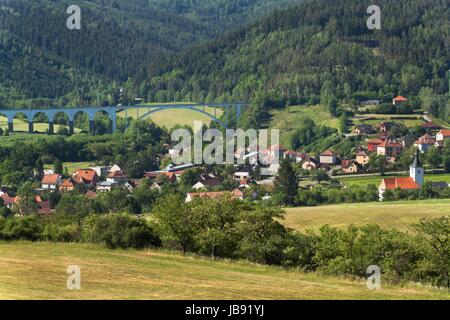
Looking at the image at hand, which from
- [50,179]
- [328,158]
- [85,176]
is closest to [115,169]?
[85,176]

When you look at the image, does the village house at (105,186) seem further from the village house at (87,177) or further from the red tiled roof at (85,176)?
the red tiled roof at (85,176)

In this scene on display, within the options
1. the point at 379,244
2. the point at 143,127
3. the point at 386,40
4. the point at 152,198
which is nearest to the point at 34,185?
the point at 152,198

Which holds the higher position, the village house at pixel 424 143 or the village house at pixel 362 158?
the village house at pixel 424 143

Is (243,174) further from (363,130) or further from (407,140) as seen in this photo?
(363,130)

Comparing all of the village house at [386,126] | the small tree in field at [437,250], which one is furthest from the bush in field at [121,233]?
the village house at [386,126]

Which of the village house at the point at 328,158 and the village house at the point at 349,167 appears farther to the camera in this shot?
the village house at the point at 328,158
